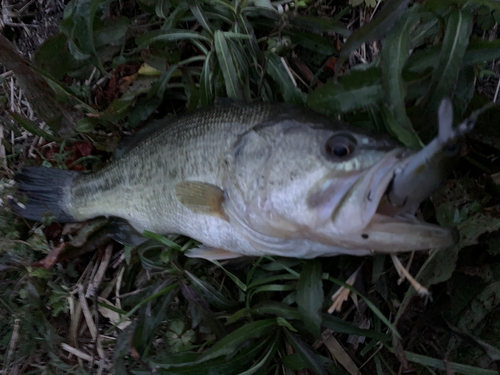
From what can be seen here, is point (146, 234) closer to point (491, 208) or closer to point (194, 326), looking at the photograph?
point (194, 326)

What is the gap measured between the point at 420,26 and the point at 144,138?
1823mm

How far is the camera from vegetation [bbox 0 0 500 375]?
5.41 feet

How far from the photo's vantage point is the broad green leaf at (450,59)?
158cm

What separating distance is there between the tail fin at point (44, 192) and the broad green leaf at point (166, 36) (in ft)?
3.68

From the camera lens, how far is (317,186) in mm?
1464

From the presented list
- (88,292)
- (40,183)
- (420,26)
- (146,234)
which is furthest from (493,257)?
(40,183)

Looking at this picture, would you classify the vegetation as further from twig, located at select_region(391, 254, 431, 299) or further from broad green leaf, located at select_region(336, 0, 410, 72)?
twig, located at select_region(391, 254, 431, 299)

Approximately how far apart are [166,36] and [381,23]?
1.41m

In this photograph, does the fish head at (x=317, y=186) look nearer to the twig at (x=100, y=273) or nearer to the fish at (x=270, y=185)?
the fish at (x=270, y=185)

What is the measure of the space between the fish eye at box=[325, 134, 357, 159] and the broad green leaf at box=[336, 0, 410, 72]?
17.8 inches

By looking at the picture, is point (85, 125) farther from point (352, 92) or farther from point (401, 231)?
point (401, 231)

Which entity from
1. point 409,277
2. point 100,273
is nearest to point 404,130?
point 409,277

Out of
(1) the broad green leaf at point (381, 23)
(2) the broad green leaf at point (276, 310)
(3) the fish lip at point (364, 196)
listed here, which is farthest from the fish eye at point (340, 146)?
(2) the broad green leaf at point (276, 310)

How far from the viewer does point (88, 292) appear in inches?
98.4
